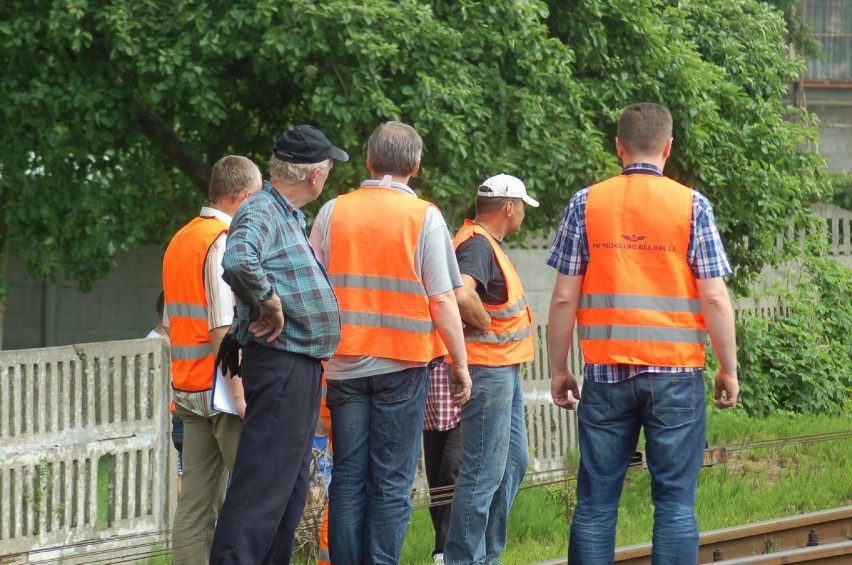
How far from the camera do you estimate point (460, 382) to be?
17.3 feet

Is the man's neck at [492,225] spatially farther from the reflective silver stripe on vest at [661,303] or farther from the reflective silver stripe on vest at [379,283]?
Result: the reflective silver stripe on vest at [661,303]

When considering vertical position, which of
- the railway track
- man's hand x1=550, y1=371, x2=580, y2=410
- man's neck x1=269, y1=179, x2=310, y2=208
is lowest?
the railway track

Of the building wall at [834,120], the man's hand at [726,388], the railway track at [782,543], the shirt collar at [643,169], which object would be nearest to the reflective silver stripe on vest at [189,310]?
the shirt collar at [643,169]

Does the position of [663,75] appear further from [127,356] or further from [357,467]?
[357,467]

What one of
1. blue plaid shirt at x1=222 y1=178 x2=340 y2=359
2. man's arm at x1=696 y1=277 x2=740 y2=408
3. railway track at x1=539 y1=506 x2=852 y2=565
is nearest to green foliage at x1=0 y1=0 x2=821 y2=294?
railway track at x1=539 y1=506 x2=852 y2=565

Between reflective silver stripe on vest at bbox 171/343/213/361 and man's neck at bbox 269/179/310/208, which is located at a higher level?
man's neck at bbox 269/179/310/208

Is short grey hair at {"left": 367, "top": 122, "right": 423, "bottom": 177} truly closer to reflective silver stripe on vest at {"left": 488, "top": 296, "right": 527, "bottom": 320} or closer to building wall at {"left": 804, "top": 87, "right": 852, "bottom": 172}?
reflective silver stripe on vest at {"left": 488, "top": 296, "right": 527, "bottom": 320}

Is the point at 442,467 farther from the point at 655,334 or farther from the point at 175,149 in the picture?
the point at 175,149

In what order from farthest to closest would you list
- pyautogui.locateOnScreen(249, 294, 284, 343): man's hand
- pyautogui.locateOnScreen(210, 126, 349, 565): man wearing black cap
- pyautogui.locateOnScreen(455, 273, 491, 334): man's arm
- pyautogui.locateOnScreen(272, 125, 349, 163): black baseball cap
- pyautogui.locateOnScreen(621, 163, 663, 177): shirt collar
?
pyautogui.locateOnScreen(455, 273, 491, 334): man's arm → pyautogui.locateOnScreen(621, 163, 663, 177): shirt collar → pyautogui.locateOnScreen(272, 125, 349, 163): black baseball cap → pyautogui.locateOnScreen(210, 126, 349, 565): man wearing black cap → pyautogui.locateOnScreen(249, 294, 284, 343): man's hand

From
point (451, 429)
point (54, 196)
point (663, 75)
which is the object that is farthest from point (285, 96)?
point (451, 429)

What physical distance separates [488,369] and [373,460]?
37.6 inches

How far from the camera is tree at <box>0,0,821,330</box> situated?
1036cm

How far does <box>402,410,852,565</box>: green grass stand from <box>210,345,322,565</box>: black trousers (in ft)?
7.40

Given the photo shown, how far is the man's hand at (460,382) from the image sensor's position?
5273mm
